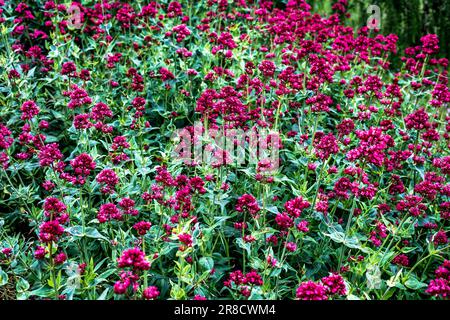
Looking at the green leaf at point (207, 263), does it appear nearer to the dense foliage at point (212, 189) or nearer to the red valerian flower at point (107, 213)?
the dense foliage at point (212, 189)

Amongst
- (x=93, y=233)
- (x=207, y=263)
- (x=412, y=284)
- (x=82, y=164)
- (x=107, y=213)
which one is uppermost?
(x=82, y=164)

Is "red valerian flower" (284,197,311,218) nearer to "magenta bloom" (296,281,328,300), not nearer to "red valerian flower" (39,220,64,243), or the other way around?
"magenta bloom" (296,281,328,300)

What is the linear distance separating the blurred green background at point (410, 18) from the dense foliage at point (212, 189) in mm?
3095

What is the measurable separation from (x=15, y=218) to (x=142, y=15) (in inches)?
107

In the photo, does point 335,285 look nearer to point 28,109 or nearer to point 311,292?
point 311,292

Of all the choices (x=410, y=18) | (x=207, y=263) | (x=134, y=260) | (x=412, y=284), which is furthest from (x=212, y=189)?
(x=410, y=18)

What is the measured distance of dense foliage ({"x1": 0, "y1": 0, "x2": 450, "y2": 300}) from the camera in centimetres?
328

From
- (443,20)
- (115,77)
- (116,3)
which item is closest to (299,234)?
(115,77)

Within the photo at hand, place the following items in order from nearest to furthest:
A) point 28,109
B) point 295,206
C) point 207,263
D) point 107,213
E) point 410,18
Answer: point 295,206 < point 107,213 < point 207,263 < point 28,109 < point 410,18

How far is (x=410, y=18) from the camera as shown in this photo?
28.6ft

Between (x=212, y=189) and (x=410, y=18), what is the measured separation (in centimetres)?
654

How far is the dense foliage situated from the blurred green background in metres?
3.10

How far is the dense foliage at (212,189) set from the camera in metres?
3.28
